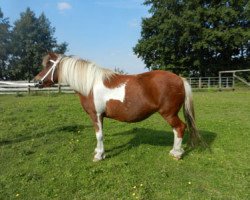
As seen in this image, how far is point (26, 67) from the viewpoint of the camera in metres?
49.5

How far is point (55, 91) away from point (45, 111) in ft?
42.1

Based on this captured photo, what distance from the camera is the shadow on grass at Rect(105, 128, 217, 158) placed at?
26.1ft

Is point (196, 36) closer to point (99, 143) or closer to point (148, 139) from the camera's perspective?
point (148, 139)

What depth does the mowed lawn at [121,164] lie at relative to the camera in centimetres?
559

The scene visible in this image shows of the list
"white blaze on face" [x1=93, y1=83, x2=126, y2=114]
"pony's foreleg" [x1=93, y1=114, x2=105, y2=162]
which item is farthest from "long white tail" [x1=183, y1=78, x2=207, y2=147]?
"pony's foreleg" [x1=93, y1=114, x2=105, y2=162]

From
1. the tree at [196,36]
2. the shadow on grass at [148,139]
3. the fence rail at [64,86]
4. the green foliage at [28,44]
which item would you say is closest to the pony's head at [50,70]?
the shadow on grass at [148,139]

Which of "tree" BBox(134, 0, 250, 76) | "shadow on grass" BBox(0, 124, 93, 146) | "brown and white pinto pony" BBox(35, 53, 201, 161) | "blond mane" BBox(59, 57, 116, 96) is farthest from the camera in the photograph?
"tree" BBox(134, 0, 250, 76)

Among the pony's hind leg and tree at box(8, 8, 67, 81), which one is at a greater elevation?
tree at box(8, 8, 67, 81)

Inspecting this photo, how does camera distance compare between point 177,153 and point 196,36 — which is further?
point 196,36

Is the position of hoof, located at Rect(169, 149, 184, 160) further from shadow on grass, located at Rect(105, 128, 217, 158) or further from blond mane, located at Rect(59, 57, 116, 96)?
blond mane, located at Rect(59, 57, 116, 96)

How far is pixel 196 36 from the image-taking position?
40688 millimetres

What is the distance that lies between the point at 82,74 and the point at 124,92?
3.16ft

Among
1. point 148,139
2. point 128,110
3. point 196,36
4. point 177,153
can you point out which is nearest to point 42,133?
point 148,139

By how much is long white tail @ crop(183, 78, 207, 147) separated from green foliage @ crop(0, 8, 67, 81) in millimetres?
43132
